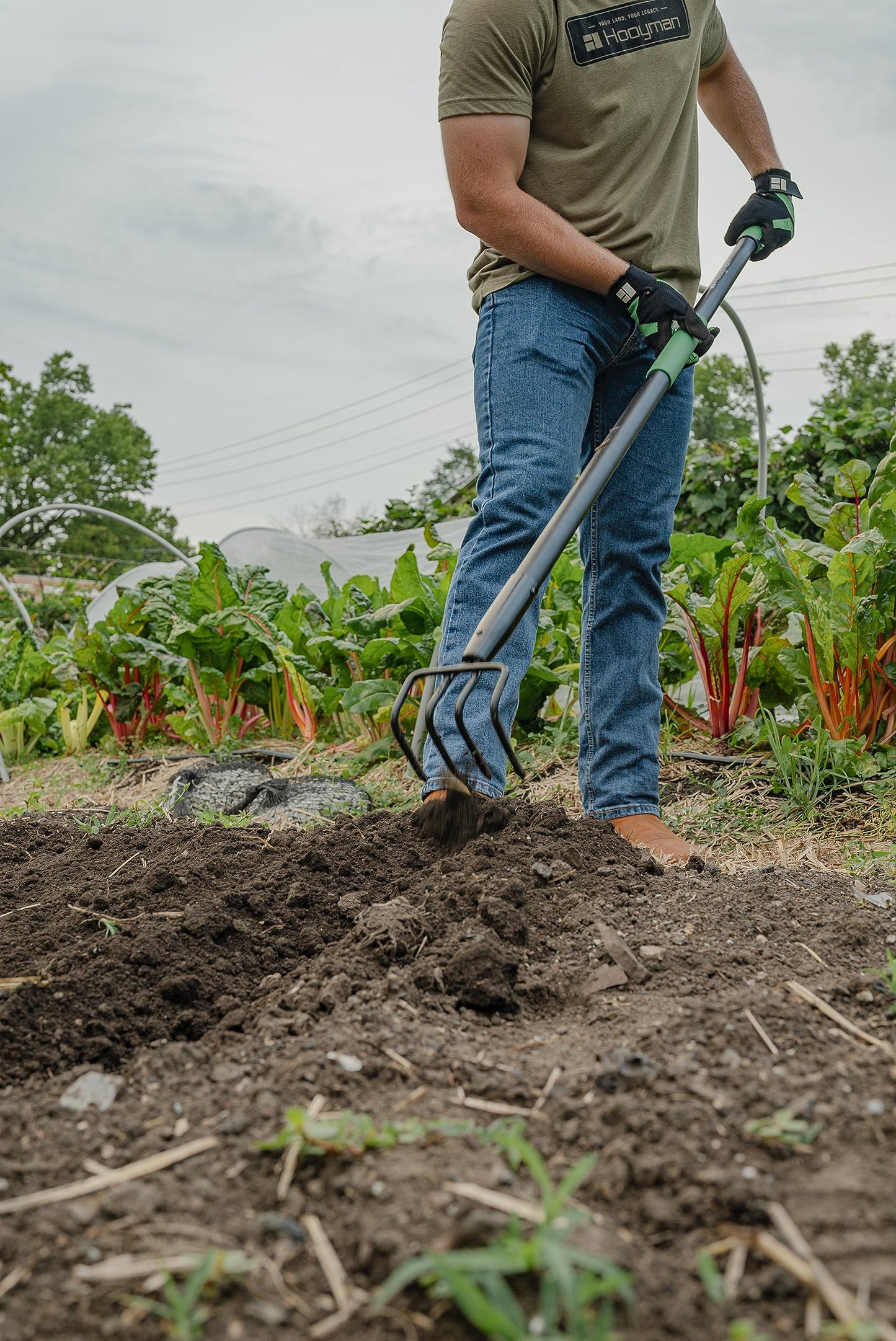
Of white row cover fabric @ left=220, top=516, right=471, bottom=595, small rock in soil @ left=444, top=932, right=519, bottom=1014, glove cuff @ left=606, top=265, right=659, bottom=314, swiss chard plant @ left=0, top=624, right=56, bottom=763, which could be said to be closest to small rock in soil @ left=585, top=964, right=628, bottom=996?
small rock in soil @ left=444, top=932, right=519, bottom=1014

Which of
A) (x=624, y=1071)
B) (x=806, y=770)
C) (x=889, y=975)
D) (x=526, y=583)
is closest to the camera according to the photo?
(x=624, y=1071)

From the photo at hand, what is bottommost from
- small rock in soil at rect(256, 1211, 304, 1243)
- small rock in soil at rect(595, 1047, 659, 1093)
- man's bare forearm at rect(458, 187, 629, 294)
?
small rock in soil at rect(256, 1211, 304, 1243)

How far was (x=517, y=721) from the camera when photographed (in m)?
3.70

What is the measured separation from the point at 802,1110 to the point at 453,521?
6.25 metres

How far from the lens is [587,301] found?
2.26 metres

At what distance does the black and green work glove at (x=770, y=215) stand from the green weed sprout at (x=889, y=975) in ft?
6.07

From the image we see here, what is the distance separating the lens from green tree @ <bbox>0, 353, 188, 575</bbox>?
31172 millimetres

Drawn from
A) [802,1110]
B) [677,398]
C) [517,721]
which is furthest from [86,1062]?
[517,721]

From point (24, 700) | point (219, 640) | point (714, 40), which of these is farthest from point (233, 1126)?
point (24, 700)

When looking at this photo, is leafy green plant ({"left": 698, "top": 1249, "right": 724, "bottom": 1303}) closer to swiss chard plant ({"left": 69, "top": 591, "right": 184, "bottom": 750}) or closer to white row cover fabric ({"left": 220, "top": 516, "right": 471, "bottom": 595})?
swiss chard plant ({"left": 69, "top": 591, "right": 184, "bottom": 750})

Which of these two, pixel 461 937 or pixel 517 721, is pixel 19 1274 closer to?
pixel 461 937

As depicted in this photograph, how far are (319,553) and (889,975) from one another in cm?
653

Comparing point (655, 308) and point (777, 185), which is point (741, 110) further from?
point (655, 308)

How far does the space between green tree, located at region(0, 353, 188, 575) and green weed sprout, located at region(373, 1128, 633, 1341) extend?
30.9 m
